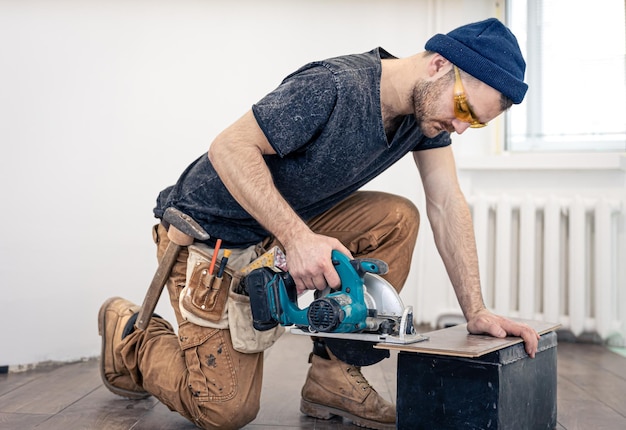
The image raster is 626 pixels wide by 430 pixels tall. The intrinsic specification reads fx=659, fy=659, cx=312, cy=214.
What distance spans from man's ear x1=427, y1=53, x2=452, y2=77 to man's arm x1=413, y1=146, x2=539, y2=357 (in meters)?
0.39

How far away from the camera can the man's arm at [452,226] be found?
1809 millimetres

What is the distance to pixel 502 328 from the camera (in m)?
1.61

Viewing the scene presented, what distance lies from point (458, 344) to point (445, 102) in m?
0.57

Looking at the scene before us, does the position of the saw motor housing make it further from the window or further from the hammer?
the window

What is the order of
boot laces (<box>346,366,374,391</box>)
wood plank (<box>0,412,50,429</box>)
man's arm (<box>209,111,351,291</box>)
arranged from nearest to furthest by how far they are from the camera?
man's arm (<box>209,111,351,291</box>) → wood plank (<box>0,412,50,429</box>) → boot laces (<box>346,366,374,391</box>)

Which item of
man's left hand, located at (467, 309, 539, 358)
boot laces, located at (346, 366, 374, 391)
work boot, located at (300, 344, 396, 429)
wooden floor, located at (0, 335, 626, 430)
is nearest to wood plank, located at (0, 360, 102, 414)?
wooden floor, located at (0, 335, 626, 430)

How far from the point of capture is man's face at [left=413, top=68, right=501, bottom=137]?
1.55 meters

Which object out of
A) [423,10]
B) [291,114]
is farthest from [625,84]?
[291,114]

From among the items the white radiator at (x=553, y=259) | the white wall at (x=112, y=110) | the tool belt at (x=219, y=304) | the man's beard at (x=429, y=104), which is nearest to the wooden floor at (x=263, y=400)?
the tool belt at (x=219, y=304)

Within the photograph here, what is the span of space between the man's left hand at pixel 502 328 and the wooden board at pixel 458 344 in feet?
0.07

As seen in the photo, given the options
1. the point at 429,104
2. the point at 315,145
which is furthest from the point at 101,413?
the point at 429,104

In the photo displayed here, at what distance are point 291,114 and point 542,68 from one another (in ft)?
7.63

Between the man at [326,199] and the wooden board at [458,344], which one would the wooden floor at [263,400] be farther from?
the wooden board at [458,344]

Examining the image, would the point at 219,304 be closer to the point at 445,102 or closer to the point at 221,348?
the point at 221,348
